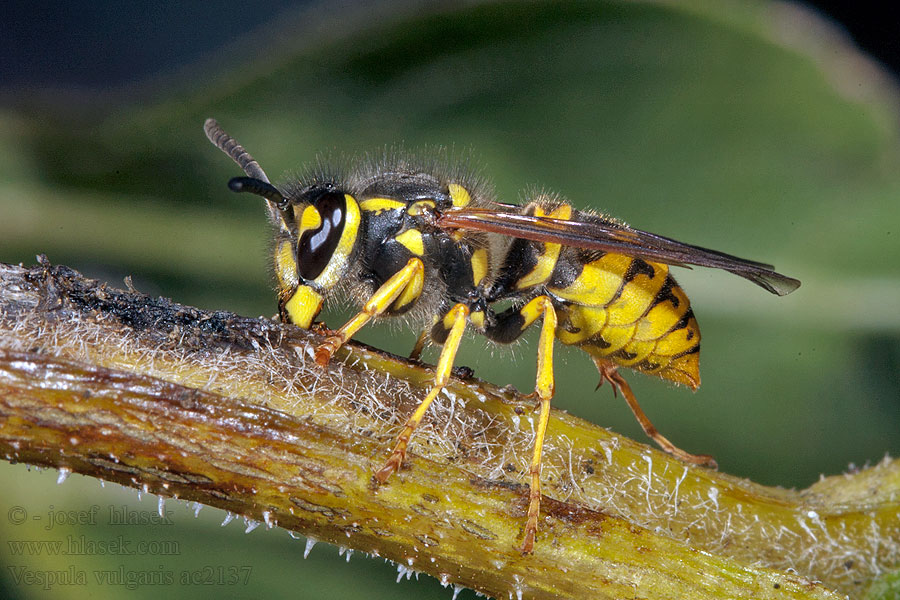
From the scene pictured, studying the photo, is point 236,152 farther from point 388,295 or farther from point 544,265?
point 544,265

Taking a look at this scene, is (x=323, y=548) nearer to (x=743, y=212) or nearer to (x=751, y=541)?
(x=751, y=541)

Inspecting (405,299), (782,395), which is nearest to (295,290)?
(405,299)

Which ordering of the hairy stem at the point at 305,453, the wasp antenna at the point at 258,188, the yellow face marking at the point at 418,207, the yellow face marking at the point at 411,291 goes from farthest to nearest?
the yellow face marking at the point at 418,207 → the yellow face marking at the point at 411,291 → the wasp antenna at the point at 258,188 → the hairy stem at the point at 305,453

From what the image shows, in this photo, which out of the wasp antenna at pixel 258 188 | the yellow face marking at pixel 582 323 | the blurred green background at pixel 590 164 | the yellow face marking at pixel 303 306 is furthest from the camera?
the blurred green background at pixel 590 164

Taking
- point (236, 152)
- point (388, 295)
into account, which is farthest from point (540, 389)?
point (236, 152)

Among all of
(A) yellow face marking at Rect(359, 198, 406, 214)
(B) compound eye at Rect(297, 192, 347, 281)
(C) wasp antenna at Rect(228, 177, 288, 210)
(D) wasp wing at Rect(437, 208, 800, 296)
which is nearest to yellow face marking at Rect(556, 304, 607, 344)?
(D) wasp wing at Rect(437, 208, 800, 296)

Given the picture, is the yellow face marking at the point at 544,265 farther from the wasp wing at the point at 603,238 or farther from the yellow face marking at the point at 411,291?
the yellow face marking at the point at 411,291

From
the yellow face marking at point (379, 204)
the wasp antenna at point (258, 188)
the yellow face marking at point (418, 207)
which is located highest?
the yellow face marking at point (418, 207)

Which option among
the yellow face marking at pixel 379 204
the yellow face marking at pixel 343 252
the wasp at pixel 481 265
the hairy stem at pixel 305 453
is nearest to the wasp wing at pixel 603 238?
the wasp at pixel 481 265

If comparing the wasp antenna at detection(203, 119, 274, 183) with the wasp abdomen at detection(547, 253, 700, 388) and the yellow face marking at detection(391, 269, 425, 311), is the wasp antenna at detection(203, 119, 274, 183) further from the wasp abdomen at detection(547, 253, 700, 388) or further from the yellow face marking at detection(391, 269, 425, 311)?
the wasp abdomen at detection(547, 253, 700, 388)
